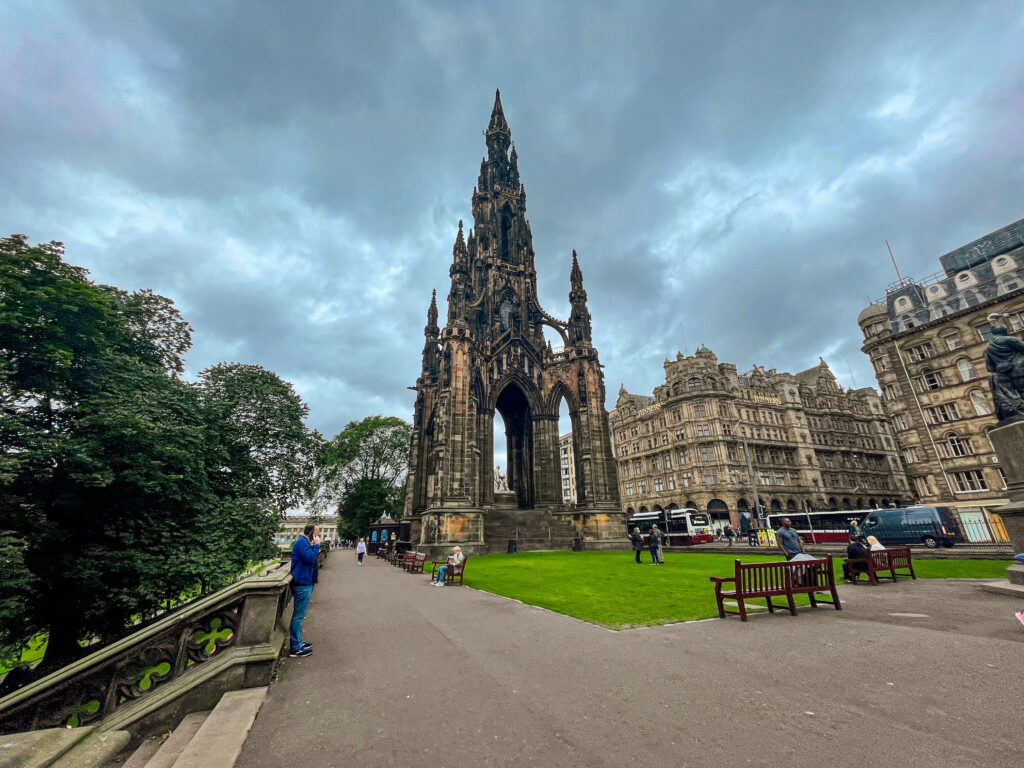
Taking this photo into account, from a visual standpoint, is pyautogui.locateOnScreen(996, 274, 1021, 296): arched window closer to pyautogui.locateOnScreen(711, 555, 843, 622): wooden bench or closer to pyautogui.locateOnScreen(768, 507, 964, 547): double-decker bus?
pyautogui.locateOnScreen(768, 507, 964, 547): double-decker bus

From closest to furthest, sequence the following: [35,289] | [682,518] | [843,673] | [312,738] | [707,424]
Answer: [312,738]
[843,673]
[35,289]
[682,518]
[707,424]

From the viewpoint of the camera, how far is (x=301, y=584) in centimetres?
624

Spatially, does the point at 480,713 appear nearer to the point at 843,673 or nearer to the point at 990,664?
the point at 843,673

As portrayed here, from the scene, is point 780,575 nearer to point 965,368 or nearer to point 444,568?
point 444,568

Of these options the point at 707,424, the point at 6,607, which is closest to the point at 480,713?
the point at 6,607

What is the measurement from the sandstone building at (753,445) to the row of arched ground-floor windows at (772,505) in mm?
121

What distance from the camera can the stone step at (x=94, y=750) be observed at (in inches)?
131

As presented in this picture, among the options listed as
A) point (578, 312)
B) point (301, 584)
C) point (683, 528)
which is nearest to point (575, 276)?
point (578, 312)

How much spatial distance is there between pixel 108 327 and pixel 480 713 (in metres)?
13.6

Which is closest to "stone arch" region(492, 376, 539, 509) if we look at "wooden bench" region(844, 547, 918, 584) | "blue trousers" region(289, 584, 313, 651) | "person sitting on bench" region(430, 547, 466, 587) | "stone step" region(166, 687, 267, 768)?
"person sitting on bench" region(430, 547, 466, 587)

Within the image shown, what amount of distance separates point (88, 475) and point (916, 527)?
3264cm

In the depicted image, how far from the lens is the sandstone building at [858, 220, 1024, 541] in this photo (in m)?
33.5

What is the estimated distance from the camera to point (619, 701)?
12.7ft

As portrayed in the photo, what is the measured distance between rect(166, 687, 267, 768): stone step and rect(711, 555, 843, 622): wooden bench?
6.53 metres
